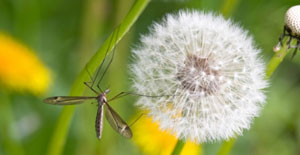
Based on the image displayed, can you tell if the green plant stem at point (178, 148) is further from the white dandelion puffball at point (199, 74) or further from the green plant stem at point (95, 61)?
the green plant stem at point (95, 61)

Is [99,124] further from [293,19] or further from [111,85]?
[111,85]

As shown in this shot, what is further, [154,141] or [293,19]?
[154,141]

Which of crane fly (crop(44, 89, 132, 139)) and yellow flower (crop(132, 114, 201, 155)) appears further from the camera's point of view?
yellow flower (crop(132, 114, 201, 155))

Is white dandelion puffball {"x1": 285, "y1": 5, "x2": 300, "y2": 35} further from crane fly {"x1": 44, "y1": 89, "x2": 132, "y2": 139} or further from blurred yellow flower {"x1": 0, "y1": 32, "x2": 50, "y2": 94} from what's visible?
blurred yellow flower {"x1": 0, "y1": 32, "x2": 50, "y2": 94}

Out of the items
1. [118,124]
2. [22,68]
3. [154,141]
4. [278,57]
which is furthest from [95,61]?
[22,68]

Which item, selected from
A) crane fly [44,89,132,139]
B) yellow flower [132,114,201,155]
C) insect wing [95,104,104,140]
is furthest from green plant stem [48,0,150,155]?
yellow flower [132,114,201,155]

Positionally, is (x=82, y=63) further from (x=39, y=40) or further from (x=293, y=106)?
(x=293, y=106)

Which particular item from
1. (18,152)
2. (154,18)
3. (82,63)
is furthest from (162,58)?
(154,18)
